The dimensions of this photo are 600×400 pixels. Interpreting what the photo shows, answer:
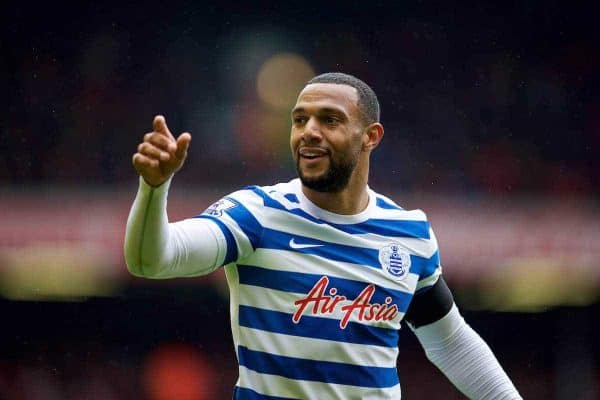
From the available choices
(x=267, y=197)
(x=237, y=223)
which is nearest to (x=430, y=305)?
(x=267, y=197)

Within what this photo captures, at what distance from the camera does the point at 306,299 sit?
9.95ft

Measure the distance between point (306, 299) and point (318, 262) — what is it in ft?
0.43

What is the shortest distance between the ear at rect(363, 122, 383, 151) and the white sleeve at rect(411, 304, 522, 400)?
0.66 m

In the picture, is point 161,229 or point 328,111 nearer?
point 161,229

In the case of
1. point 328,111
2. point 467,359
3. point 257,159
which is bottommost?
point 467,359

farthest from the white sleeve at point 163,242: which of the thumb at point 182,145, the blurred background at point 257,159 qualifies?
the blurred background at point 257,159

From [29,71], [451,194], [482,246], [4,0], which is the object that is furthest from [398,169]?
[4,0]

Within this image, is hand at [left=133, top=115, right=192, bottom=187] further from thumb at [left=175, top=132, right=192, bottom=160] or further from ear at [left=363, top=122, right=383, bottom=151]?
ear at [left=363, top=122, right=383, bottom=151]

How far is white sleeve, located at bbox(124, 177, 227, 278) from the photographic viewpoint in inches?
102

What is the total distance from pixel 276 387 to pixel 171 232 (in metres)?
0.60

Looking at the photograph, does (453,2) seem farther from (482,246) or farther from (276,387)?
(276,387)

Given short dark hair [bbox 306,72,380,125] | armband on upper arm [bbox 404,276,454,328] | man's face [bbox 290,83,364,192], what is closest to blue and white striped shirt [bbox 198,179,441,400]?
man's face [bbox 290,83,364,192]

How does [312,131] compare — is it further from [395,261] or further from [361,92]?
[395,261]

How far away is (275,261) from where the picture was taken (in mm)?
3043
